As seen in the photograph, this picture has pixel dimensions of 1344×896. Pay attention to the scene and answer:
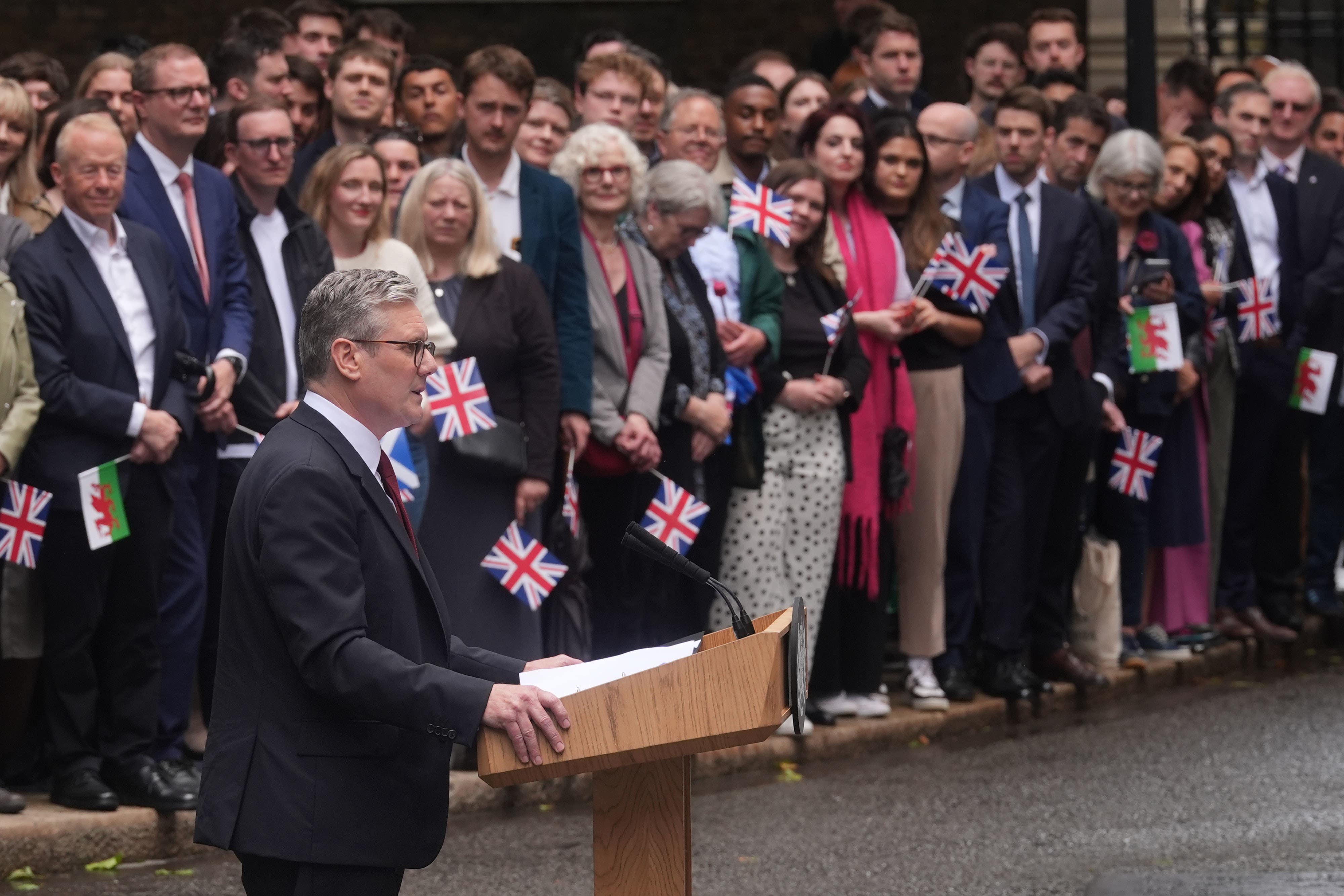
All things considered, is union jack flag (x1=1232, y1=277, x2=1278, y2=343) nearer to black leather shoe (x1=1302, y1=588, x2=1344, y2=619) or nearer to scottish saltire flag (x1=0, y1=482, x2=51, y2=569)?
black leather shoe (x1=1302, y1=588, x2=1344, y2=619)

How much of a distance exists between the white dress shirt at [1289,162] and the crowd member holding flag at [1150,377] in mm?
1657

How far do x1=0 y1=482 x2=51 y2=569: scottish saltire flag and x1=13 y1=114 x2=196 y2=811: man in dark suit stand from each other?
13 centimetres

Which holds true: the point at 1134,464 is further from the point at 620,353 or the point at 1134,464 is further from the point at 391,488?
the point at 391,488

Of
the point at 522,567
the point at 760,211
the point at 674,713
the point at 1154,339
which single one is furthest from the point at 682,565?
the point at 1154,339

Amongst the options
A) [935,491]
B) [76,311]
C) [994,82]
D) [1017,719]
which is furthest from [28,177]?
[994,82]

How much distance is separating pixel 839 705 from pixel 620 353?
6.63ft

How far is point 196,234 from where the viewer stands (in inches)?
289

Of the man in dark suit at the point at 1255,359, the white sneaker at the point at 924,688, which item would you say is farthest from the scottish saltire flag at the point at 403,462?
the man in dark suit at the point at 1255,359

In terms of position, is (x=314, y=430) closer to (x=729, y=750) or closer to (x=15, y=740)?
(x=15, y=740)

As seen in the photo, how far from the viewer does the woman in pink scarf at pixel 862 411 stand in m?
8.95

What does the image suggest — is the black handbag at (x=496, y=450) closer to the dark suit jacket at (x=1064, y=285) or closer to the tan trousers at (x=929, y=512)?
the tan trousers at (x=929, y=512)

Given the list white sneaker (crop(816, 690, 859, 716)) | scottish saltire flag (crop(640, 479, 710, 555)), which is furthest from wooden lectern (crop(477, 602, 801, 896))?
white sneaker (crop(816, 690, 859, 716))

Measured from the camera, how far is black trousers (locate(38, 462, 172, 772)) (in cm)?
684

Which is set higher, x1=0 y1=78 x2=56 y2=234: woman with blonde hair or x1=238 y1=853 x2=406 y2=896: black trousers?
x1=0 y1=78 x2=56 y2=234: woman with blonde hair
